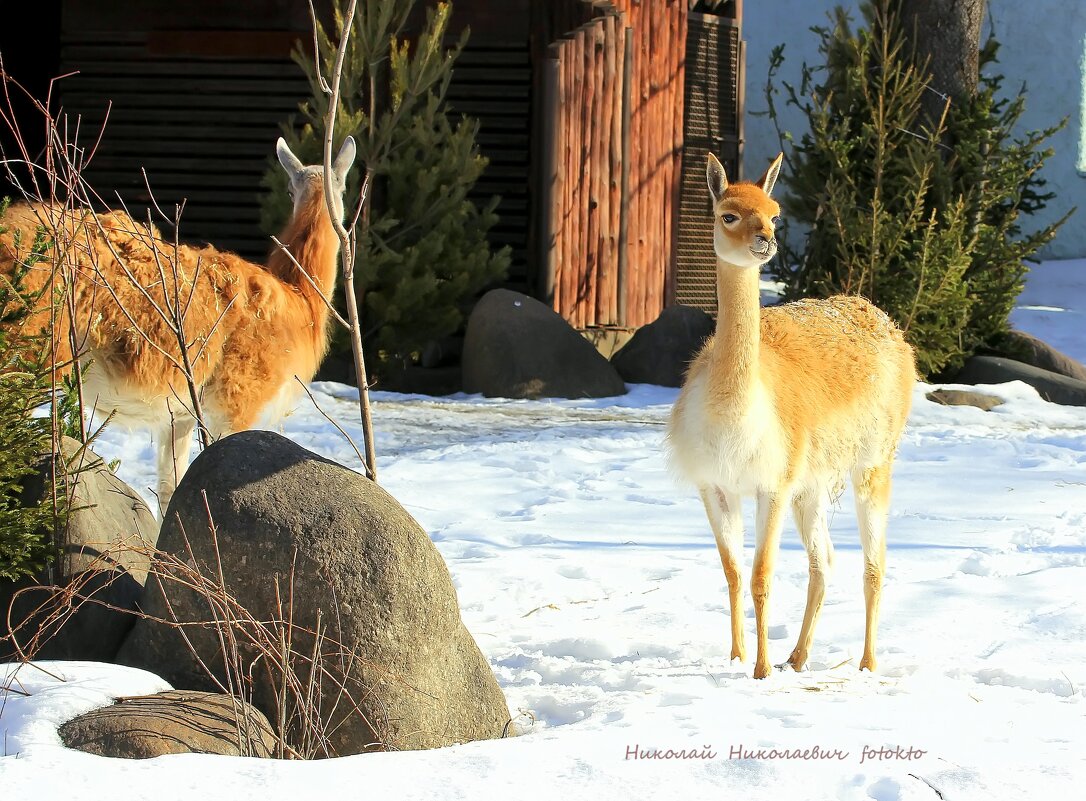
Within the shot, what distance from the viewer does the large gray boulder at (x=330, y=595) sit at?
152 inches

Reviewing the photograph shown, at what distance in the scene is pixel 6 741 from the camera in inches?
128

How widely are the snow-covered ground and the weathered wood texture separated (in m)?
3.06

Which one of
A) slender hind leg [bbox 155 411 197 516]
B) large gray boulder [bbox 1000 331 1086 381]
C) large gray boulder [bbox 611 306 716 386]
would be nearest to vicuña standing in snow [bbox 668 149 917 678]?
slender hind leg [bbox 155 411 197 516]

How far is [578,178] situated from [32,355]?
8829mm

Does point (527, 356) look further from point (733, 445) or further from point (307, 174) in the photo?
point (733, 445)

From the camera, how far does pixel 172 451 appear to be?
6.05m

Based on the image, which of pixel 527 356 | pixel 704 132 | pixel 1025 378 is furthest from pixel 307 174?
pixel 704 132

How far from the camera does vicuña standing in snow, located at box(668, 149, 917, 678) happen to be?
4613 millimetres

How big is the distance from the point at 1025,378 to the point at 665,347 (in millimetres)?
3291

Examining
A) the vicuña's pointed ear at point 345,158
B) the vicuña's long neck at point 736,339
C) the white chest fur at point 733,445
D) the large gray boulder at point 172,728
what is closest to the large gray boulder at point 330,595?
the large gray boulder at point 172,728

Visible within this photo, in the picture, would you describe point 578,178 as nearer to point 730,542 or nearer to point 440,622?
point 730,542

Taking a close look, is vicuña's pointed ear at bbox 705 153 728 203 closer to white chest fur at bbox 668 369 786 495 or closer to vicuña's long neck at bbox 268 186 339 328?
white chest fur at bbox 668 369 786 495

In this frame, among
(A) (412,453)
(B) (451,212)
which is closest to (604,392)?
(B) (451,212)

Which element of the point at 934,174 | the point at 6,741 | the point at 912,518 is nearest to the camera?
the point at 6,741
